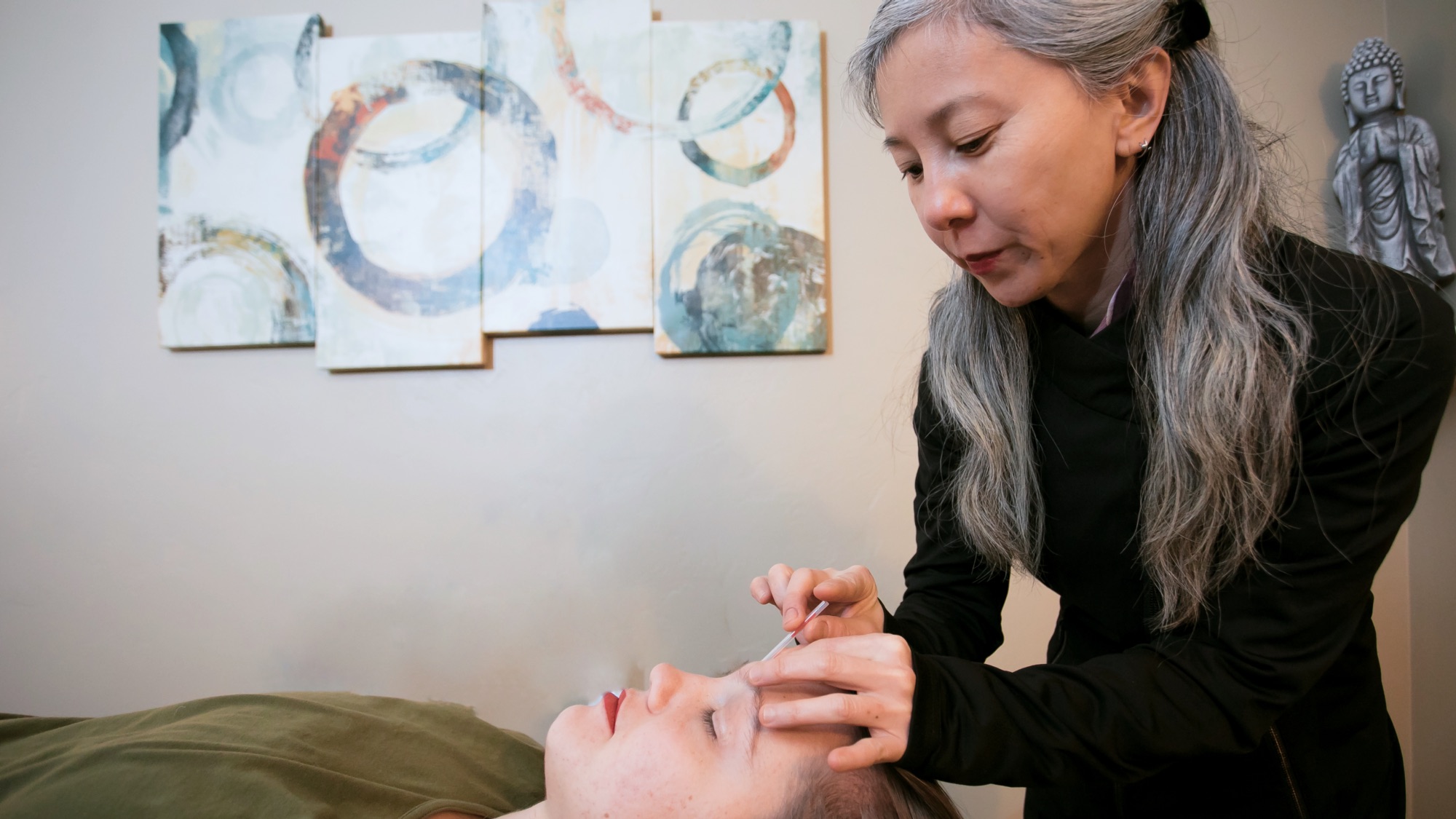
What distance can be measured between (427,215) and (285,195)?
0.37 metres

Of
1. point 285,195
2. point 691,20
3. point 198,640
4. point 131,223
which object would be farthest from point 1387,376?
point 131,223

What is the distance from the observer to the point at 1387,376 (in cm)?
70

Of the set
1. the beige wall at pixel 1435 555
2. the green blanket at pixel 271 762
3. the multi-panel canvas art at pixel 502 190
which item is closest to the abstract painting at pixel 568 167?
the multi-panel canvas art at pixel 502 190

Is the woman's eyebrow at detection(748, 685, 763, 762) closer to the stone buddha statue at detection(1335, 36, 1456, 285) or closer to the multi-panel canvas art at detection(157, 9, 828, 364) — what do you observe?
the multi-panel canvas art at detection(157, 9, 828, 364)

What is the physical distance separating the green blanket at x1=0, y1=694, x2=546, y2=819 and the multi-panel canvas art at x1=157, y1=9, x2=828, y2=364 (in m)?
0.90

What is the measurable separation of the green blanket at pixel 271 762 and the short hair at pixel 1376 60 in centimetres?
228

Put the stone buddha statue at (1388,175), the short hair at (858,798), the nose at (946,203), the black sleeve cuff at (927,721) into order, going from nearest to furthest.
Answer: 1. the black sleeve cuff at (927,721)
2. the nose at (946,203)
3. the short hair at (858,798)
4. the stone buddha statue at (1388,175)

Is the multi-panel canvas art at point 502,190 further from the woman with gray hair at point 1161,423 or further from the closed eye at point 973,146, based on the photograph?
the closed eye at point 973,146

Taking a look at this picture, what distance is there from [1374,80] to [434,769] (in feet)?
7.79

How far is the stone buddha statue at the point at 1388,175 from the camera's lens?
5.52 ft

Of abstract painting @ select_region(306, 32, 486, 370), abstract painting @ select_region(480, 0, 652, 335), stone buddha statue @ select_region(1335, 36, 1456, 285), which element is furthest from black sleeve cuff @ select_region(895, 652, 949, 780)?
stone buddha statue @ select_region(1335, 36, 1456, 285)

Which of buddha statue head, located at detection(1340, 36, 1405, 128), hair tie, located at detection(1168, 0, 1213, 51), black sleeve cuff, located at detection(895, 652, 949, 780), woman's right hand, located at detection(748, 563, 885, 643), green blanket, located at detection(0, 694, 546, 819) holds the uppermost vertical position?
buddha statue head, located at detection(1340, 36, 1405, 128)

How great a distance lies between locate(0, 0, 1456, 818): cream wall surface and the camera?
71.8 inches

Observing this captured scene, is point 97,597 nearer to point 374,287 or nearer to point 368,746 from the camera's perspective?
point 374,287
